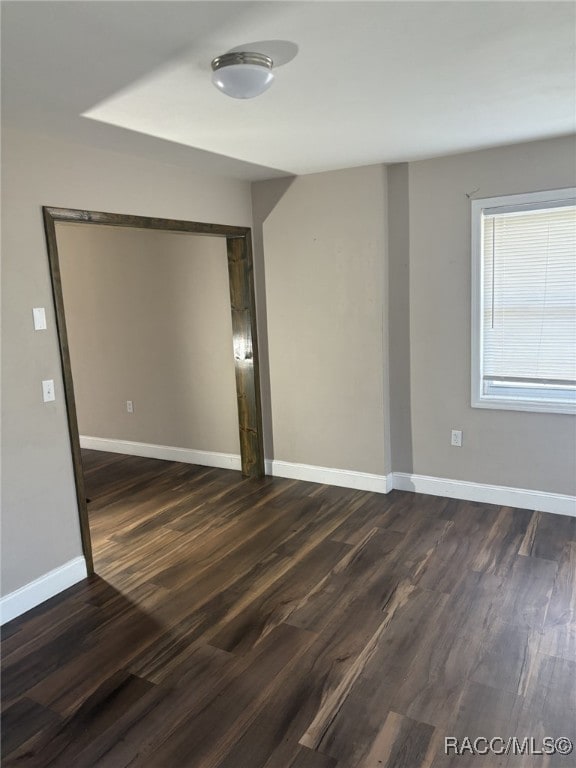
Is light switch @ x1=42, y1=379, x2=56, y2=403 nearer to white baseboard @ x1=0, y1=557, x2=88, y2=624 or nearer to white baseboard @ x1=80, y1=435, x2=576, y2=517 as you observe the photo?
white baseboard @ x1=0, y1=557, x2=88, y2=624

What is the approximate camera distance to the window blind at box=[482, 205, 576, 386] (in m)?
3.44

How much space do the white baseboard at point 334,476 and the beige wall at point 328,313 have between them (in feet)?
0.19

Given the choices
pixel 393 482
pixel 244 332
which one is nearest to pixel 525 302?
pixel 393 482

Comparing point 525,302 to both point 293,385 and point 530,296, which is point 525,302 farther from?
point 293,385

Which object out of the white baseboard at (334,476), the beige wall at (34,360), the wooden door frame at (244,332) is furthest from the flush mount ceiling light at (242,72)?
the white baseboard at (334,476)

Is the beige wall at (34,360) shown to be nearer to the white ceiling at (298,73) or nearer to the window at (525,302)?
the white ceiling at (298,73)

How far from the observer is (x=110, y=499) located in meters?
4.38

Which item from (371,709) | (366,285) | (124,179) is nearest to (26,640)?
(371,709)

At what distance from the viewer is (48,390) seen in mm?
2867

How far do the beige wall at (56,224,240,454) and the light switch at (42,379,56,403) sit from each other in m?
2.01

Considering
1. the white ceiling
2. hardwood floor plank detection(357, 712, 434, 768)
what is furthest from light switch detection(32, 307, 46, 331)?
hardwood floor plank detection(357, 712, 434, 768)

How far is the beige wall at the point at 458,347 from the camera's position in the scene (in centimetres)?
353

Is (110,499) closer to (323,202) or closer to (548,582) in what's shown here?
(323,202)

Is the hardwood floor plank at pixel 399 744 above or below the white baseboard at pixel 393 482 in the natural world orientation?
below
